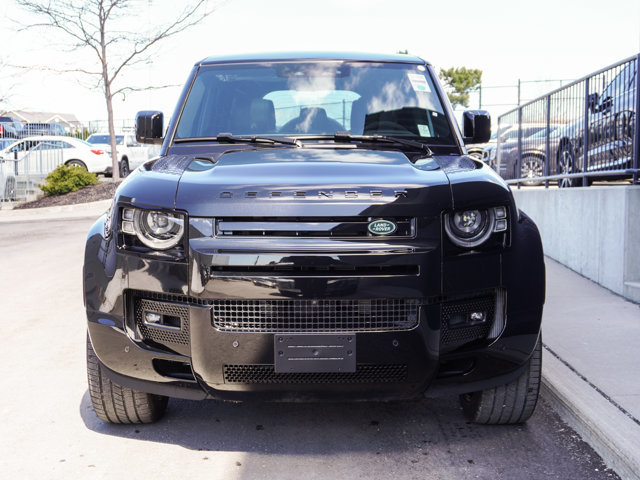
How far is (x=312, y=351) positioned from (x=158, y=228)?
83 cm

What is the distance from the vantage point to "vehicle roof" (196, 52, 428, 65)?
16.2ft

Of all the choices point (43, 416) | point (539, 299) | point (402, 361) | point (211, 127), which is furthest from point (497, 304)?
point (43, 416)

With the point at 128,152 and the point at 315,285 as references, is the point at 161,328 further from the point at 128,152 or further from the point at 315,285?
the point at 128,152

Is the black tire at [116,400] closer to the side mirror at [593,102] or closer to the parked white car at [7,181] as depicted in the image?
the side mirror at [593,102]

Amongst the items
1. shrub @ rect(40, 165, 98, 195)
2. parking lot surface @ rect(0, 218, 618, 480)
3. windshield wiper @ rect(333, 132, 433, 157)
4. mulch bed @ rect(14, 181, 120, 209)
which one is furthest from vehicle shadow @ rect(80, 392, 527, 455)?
shrub @ rect(40, 165, 98, 195)

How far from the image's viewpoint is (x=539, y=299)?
3.44 metres

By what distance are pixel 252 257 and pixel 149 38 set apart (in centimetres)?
2406

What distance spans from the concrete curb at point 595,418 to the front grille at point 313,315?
1.06m

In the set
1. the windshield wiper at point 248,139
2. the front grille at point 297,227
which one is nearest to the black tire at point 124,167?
the windshield wiper at point 248,139

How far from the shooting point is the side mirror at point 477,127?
4.91 metres

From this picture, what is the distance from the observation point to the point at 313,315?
3160 millimetres

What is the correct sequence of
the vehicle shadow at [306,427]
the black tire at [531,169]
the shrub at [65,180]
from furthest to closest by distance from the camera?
the shrub at [65,180] < the black tire at [531,169] < the vehicle shadow at [306,427]

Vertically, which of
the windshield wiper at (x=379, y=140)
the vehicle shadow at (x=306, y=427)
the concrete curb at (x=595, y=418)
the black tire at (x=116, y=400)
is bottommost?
the vehicle shadow at (x=306, y=427)

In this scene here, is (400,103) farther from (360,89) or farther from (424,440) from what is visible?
(424,440)
